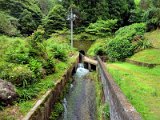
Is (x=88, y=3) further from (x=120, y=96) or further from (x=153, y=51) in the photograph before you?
(x=120, y=96)

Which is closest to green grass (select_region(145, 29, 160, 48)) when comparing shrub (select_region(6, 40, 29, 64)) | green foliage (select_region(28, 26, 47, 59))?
green foliage (select_region(28, 26, 47, 59))

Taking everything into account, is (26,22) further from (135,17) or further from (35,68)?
(35,68)

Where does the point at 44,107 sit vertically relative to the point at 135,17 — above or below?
below

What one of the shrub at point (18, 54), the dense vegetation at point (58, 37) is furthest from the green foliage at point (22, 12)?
the shrub at point (18, 54)

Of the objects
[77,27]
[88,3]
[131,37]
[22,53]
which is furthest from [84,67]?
[22,53]

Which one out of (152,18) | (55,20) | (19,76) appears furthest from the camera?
(55,20)

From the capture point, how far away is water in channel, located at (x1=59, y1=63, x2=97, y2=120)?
12909mm

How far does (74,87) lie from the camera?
20109 millimetres

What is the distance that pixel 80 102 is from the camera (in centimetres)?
1552

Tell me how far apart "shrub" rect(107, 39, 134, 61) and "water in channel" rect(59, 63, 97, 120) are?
4.03m

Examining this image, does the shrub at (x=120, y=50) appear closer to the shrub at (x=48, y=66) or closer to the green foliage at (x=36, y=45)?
the shrub at (x=48, y=66)

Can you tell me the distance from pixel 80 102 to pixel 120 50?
10.5m

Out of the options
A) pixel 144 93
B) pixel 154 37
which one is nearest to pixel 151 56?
pixel 154 37

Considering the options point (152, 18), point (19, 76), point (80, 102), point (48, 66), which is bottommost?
point (80, 102)
